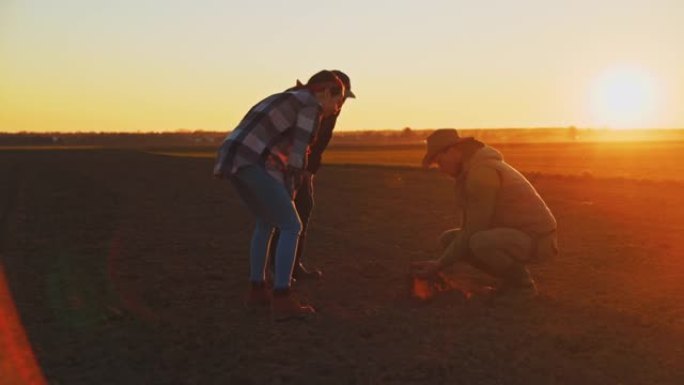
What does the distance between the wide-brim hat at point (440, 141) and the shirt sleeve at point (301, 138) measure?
38.7 inches

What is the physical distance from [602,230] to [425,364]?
23.6 ft

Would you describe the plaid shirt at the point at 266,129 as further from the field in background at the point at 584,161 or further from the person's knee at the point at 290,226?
the field in background at the point at 584,161

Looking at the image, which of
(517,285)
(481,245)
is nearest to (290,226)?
(481,245)

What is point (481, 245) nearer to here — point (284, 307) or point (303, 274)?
point (284, 307)

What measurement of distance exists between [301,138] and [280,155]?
0.34 meters

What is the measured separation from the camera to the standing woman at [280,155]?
17.0 feet

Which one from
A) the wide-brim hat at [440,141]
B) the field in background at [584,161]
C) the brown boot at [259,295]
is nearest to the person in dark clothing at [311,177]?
the brown boot at [259,295]

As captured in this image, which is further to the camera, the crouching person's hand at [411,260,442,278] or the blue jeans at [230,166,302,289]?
the crouching person's hand at [411,260,442,278]

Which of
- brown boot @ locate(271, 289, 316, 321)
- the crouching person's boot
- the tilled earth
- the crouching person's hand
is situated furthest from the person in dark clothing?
the crouching person's boot

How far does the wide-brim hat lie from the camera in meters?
5.62

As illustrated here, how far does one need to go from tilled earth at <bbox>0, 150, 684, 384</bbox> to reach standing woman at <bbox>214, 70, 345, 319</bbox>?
0.44m

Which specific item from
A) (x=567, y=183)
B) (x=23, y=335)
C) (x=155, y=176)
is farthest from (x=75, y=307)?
(x=155, y=176)

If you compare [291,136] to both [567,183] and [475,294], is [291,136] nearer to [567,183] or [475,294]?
[475,294]

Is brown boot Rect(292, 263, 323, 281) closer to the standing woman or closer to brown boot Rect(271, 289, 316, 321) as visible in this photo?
the standing woman
